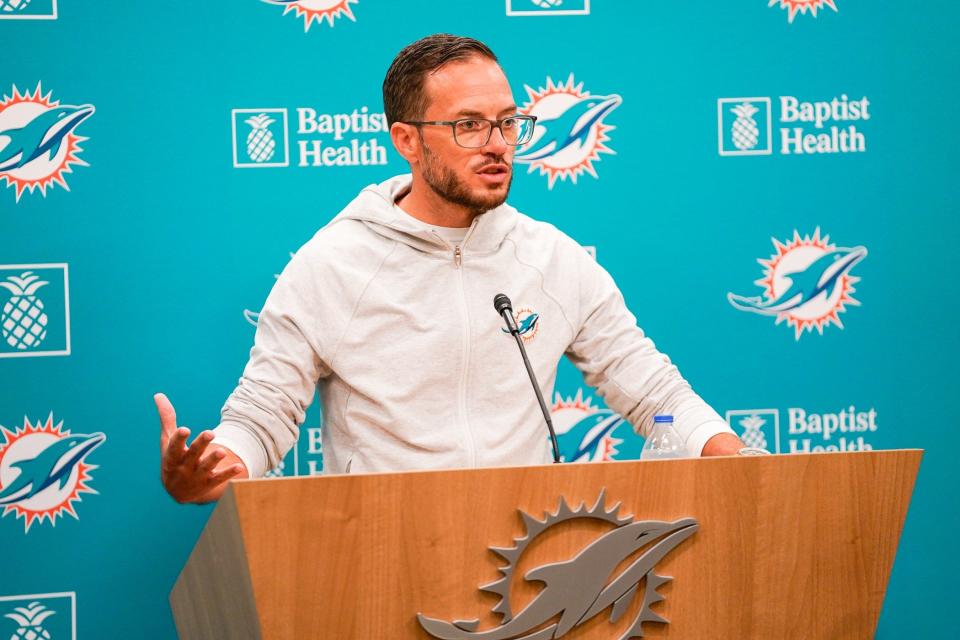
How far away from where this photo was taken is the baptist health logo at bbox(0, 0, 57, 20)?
2791mm

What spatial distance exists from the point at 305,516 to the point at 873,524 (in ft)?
2.80

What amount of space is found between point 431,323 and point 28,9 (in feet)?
4.45

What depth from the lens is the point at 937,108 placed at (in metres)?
3.21

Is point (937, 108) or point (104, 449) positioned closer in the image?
point (104, 449)

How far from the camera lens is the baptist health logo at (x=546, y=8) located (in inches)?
118

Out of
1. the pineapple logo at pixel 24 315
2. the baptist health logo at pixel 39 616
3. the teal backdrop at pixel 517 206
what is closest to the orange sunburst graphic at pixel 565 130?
the teal backdrop at pixel 517 206

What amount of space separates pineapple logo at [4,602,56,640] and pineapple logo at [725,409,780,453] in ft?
6.25

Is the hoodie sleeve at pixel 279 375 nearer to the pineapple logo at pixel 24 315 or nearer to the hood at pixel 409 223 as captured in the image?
the hood at pixel 409 223

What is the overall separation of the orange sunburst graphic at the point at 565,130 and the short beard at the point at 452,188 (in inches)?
20.7

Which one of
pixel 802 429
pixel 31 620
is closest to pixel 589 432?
pixel 802 429

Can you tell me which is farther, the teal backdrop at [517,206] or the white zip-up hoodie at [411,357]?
the teal backdrop at [517,206]

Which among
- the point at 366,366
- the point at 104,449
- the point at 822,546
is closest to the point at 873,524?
the point at 822,546

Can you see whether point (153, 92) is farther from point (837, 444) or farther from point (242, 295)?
point (837, 444)

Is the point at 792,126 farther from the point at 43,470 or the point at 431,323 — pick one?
the point at 43,470
